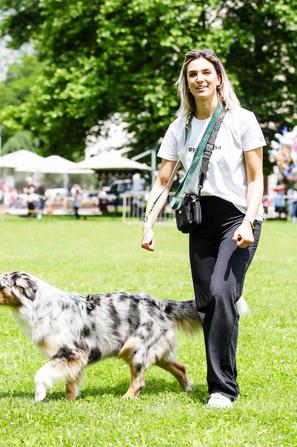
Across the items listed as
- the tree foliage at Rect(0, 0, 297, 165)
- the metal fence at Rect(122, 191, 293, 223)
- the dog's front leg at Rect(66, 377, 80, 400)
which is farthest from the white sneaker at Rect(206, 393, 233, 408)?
the metal fence at Rect(122, 191, 293, 223)

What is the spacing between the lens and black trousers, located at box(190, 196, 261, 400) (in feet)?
18.4

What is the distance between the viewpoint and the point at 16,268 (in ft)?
48.4

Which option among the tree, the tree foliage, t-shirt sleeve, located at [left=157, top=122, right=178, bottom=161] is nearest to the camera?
t-shirt sleeve, located at [left=157, top=122, right=178, bottom=161]

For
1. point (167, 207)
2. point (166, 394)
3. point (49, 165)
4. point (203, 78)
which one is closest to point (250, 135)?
point (203, 78)

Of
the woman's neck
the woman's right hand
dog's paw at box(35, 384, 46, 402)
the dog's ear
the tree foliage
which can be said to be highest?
the tree foliage

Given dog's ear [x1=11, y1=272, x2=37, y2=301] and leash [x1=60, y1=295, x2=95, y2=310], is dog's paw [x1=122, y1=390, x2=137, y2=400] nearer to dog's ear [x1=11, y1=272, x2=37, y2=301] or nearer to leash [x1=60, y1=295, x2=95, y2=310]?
leash [x1=60, y1=295, x2=95, y2=310]

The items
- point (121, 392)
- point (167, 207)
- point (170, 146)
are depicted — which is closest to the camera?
point (170, 146)

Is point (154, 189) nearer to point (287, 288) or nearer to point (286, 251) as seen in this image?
point (287, 288)

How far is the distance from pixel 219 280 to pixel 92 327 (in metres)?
1.12

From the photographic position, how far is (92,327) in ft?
20.1

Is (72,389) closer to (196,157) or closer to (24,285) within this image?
(24,285)

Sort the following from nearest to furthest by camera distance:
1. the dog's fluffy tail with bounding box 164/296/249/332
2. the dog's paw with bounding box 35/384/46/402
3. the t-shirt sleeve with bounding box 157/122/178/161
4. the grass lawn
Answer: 1. the grass lawn
2. the dog's paw with bounding box 35/384/46/402
3. the t-shirt sleeve with bounding box 157/122/178/161
4. the dog's fluffy tail with bounding box 164/296/249/332

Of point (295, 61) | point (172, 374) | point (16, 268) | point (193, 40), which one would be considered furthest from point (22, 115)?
point (172, 374)

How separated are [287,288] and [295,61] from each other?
23.1 m
